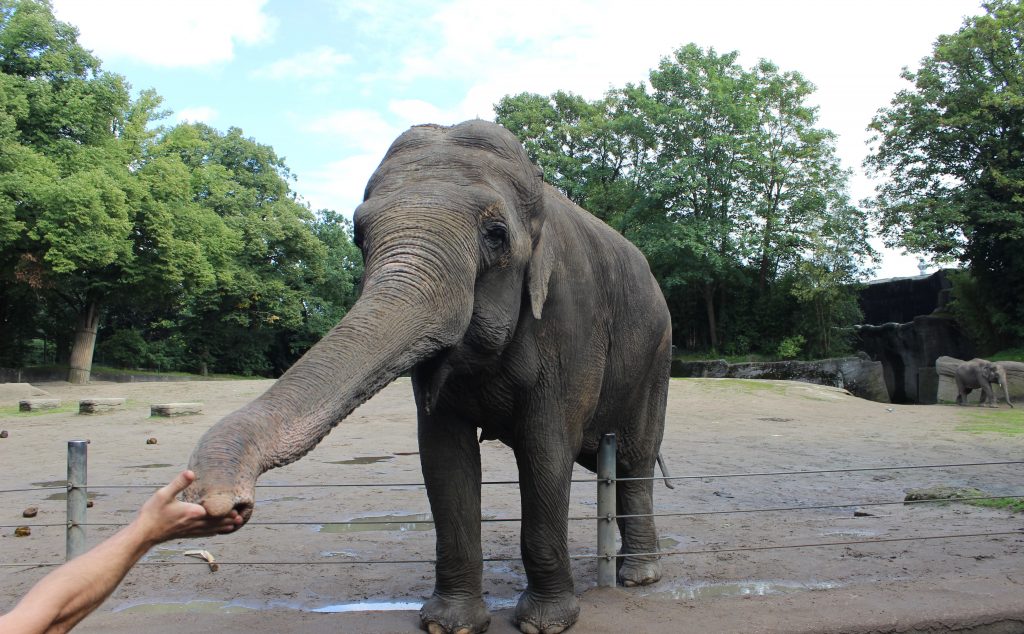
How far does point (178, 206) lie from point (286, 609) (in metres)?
29.7

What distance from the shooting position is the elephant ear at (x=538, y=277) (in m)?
3.92

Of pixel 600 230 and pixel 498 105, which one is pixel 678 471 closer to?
pixel 600 230

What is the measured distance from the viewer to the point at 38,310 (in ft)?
117

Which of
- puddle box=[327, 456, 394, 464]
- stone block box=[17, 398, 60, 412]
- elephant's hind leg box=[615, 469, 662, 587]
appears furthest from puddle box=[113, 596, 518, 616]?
stone block box=[17, 398, 60, 412]

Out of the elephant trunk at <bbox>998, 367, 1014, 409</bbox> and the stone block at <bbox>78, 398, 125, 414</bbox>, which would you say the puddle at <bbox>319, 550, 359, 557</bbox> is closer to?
the stone block at <bbox>78, 398, 125, 414</bbox>

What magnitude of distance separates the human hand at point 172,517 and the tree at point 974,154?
98.7 feet

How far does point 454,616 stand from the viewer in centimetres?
439

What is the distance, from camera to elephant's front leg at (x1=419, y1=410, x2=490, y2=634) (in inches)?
172

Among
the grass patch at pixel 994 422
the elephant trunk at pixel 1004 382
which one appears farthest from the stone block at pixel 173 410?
the elephant trunk at pixel 1004 382

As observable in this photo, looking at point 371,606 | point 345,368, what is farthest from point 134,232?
point 345,368

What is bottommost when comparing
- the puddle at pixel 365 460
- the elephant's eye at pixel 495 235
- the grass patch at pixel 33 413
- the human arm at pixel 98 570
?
the puddle at pixel 365 460

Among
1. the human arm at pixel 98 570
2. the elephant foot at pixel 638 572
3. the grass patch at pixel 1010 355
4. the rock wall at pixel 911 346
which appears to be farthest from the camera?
the rock wall at pixel 911 346

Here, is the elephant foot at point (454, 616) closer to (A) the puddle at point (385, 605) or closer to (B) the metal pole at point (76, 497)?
(A) the puddle at point (385, 605)

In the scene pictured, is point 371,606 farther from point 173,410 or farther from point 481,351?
point 173,410
